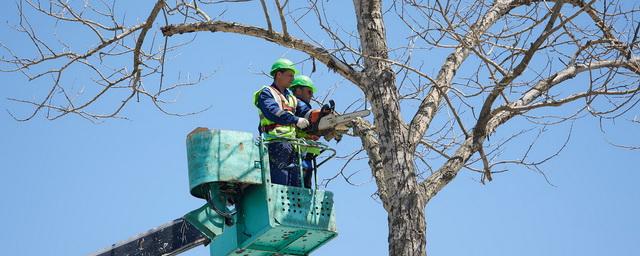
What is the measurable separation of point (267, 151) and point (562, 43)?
2525 mm

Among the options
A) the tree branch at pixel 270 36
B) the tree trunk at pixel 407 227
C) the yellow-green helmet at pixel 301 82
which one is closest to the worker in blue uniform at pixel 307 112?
the yellow-green helmet at pixel 301 82

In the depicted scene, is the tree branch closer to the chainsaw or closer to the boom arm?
the chainsaw

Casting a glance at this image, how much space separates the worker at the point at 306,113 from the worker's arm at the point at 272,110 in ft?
0.94

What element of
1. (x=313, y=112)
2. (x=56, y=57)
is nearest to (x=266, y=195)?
(x=313, y=112)

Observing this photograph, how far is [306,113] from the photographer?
8.84 metres

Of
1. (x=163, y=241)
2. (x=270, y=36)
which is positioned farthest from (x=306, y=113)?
(x=163, y=241)

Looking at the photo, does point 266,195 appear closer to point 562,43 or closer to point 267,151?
point 267,151

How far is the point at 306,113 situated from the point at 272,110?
0.56 m

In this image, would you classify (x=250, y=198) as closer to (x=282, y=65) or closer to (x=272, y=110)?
(x=272, y=110)

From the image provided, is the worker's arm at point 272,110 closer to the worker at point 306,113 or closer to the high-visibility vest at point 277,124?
the high-visibility vest at point 277,124

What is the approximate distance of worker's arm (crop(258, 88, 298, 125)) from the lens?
27.2 feet

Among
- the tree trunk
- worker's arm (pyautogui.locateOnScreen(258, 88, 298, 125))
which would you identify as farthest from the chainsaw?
the tree trunk

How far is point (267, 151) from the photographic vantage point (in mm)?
8203

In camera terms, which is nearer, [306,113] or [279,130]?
[279,130]
